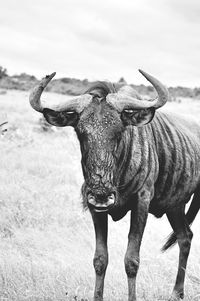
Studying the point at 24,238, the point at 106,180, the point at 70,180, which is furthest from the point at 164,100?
the point at 70,180

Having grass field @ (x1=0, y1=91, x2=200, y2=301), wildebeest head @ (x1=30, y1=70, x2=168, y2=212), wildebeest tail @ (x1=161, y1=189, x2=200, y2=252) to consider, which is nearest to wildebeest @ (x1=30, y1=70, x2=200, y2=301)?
wildebeest head @ (x1=30, y1=70, x2=168, y2=212)

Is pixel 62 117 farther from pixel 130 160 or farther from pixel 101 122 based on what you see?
pixel 130 160

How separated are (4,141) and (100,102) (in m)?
12.2

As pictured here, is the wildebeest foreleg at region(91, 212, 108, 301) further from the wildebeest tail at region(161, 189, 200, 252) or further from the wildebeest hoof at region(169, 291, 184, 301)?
the wildebeest tail at region(161, 189, 200, 252)

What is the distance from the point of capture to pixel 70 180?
12250mm

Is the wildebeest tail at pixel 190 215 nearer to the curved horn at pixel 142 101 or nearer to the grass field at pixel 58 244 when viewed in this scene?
the grass field at pixel 58 244

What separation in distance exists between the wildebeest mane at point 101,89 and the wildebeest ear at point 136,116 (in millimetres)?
282

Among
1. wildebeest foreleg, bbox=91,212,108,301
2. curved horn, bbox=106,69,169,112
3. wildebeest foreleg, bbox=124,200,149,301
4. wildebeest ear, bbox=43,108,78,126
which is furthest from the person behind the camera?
wildebeest foreleg, bbox=91,212,108,301

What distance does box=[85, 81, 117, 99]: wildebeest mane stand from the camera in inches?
201

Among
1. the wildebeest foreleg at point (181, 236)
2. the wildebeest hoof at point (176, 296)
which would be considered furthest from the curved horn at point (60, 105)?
the wildebeest hoof at point (176, 296)

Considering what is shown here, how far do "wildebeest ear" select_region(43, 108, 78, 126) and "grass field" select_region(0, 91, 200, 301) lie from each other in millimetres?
1742

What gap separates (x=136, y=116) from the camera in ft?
16.2

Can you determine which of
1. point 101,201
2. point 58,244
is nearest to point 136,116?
point 101,201

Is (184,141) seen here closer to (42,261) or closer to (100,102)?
(100,102)
